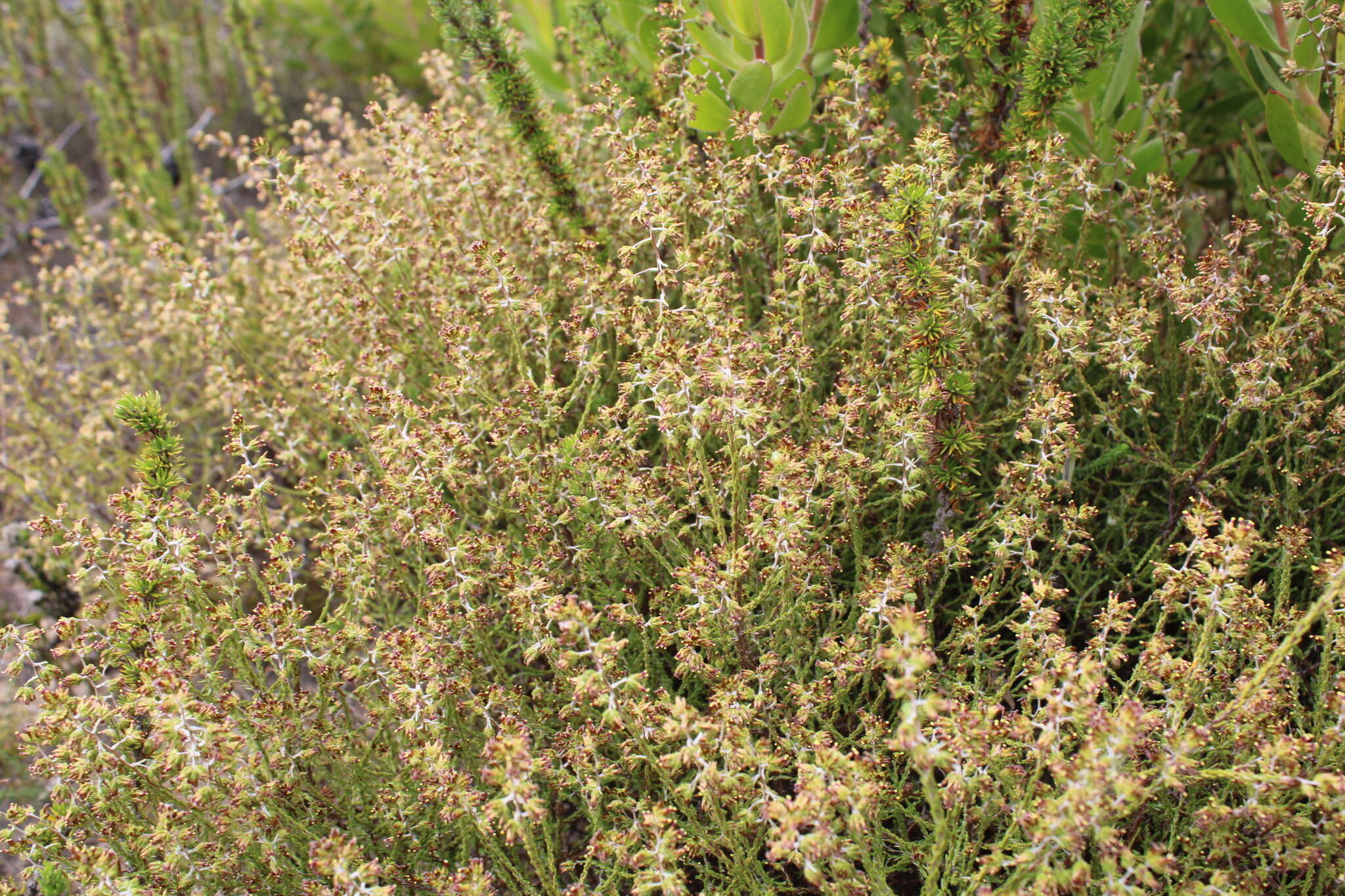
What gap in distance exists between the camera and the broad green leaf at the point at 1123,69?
2244 millimetres

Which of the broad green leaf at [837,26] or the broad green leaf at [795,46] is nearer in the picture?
the broad green leaf at [795,46]

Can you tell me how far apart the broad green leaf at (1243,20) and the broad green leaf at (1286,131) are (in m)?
0.12

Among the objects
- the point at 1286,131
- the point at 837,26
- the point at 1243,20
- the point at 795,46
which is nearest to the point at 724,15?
the point at 795,46

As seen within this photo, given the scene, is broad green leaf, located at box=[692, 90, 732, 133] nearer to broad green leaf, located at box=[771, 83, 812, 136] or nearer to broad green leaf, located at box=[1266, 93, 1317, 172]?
broad green leaf, located at box=[771, 83, 812, 136]

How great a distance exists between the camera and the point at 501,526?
2287 mm

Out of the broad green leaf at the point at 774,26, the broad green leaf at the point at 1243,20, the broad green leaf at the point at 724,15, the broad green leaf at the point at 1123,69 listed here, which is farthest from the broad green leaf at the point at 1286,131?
the broad green leaf at the point at 724,15

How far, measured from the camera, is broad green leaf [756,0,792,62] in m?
2.11

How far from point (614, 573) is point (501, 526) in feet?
1.86

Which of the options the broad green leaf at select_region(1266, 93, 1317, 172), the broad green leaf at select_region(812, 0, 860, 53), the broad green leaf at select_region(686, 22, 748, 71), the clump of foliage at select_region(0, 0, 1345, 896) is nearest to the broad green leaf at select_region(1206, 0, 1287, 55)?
the clump of foliage at select_region(0, 0, 1345, 896)

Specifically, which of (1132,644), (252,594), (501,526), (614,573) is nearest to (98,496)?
(252,594)

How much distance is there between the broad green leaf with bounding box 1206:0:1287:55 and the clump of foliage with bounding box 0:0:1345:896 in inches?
0.6

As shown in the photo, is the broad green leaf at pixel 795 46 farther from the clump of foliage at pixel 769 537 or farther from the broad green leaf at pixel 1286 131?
the broad green leaf at pixel 1286 131

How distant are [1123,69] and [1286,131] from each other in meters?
0.38

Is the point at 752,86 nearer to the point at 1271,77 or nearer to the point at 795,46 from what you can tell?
the point at 795,46
